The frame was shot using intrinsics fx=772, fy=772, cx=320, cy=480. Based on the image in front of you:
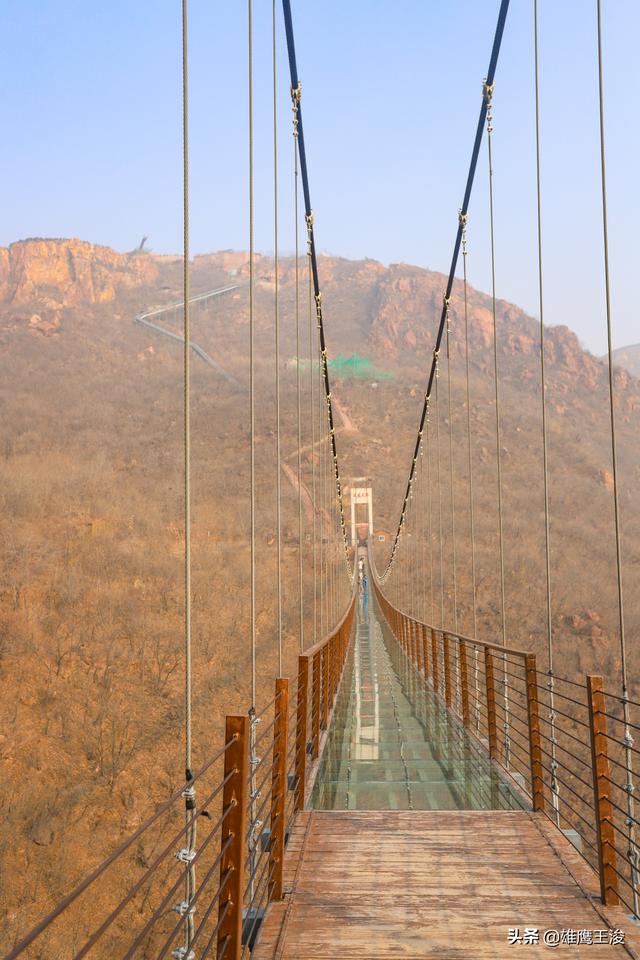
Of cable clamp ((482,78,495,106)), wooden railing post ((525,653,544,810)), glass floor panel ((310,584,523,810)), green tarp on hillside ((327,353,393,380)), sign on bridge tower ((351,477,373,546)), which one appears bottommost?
glass floor panel ((310,584,523,810))

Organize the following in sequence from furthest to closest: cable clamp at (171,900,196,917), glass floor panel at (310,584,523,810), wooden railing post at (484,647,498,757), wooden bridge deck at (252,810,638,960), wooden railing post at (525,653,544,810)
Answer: wooden railing post at (484,647,498,757) < glass floor panel at (310,584,523,810) < wooden railing post at (525,653,544,810) < wooden bridge deck at (252,810,638,960) < cable clamp at (171,900,196,917)

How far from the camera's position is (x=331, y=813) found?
4.58m

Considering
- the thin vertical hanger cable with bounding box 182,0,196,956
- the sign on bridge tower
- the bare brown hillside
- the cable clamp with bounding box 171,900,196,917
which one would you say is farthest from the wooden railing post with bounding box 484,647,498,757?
the sign on bridge tower

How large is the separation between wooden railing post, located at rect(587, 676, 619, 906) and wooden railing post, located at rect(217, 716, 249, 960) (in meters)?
1.57

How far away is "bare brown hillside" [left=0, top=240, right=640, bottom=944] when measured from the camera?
2077 cm

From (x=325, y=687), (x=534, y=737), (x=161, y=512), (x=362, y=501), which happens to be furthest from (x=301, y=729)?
(x=362, y=501)

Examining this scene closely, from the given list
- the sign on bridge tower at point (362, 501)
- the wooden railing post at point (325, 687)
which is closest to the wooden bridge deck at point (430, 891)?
the wooden railing post at point (325, 687)

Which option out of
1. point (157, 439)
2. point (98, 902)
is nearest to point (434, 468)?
point (157, 439)

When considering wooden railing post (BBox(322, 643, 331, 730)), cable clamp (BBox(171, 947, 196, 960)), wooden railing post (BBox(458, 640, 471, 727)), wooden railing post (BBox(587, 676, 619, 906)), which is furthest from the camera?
wooden railing post (BBox(458, 640, 471, 727))

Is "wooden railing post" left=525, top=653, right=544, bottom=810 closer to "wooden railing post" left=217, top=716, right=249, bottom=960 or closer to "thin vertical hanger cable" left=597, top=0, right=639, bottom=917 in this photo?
"thin vertical hanger cable" left=597, top=0, right=639, bottom=917

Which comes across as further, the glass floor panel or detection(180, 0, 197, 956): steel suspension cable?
the glass floor panel

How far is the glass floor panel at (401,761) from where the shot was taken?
4.90 m

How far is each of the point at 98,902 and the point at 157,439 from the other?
41.9 m

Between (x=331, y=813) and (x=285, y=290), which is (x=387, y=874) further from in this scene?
(x=285, y=290)
